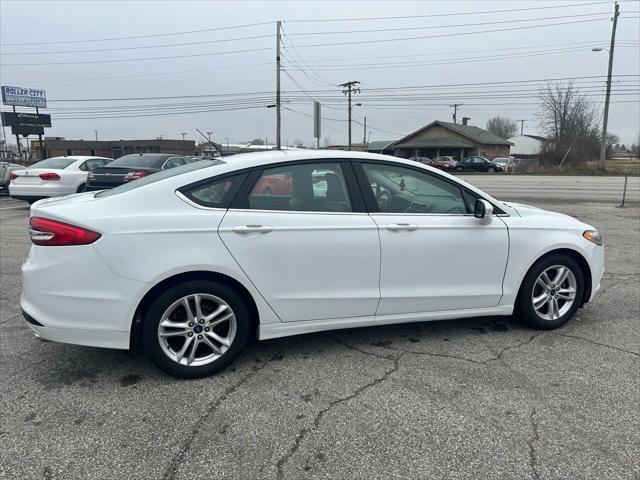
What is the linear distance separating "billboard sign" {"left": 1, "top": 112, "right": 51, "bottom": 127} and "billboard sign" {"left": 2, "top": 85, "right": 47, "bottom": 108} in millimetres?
4289

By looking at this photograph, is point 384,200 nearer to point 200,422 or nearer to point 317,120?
point 200,422

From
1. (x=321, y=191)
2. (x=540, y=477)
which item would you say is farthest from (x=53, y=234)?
(x=540, y=477)

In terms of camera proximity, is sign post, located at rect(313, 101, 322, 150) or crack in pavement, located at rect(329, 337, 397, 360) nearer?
crack in pavement, located at rect(329, 337, 397, 360)

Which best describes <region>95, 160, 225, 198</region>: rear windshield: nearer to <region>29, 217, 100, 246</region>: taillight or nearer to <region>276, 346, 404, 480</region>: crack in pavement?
<region>29, 217, 100, 246</region>: taillight

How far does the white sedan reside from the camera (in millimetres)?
2930

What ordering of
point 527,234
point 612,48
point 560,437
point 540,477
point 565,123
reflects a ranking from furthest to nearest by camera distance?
point 565,123
point 612,48
point 527,234
point 560,437
point 540,477

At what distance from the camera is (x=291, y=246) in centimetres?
322

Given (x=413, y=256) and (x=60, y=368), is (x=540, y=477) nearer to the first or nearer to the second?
(x=413, y=256)

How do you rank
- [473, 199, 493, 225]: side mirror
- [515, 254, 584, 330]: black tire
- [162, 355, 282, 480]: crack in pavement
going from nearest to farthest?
[162, 355, 282, 480]: crack in pavement, [473, 199, 493, 225]: side mirror, [515, 254, 584, 330]: black tire

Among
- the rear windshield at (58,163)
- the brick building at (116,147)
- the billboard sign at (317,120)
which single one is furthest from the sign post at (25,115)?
the billboard sign at (317,120)

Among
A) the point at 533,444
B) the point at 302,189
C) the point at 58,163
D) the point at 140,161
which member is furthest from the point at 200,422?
the point at 58,163

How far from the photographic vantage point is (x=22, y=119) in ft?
128

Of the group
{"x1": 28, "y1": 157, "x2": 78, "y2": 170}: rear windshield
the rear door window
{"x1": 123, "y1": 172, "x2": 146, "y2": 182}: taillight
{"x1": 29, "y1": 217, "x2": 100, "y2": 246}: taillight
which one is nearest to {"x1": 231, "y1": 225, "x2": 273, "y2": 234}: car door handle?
the rear door window

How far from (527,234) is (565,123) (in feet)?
182
